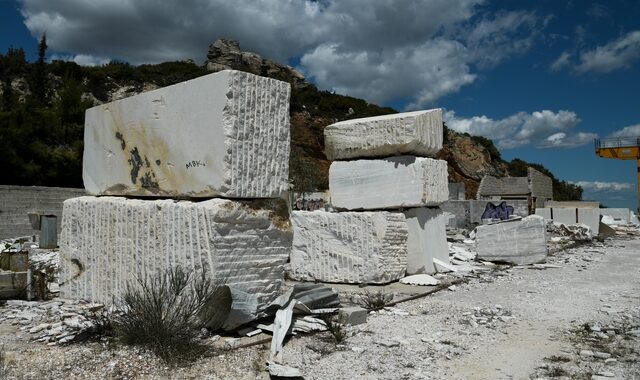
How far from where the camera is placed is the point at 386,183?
22.4ft

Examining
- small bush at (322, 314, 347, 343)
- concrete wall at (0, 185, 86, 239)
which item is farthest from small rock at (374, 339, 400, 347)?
concrete wall at (0, 185, 86, 239)

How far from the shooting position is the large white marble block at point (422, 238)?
6910mm

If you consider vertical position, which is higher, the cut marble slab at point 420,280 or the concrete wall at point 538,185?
the concrete wall at point 538,185

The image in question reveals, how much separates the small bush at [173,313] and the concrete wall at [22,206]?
32.8 ft

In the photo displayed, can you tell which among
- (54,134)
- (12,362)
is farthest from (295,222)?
(54,134)

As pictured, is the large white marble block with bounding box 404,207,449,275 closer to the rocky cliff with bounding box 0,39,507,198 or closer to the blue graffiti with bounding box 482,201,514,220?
the blue graffiti with bounding box 482,201,514,220

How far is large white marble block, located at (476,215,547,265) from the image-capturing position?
8688 millimetres

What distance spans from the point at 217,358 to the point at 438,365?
4.94ft

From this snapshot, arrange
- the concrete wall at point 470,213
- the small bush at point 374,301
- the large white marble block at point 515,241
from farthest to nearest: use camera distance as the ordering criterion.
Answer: the concrete wall at point 470,213 < the large white marble block at point 515,241 < the small bush at point 374,301

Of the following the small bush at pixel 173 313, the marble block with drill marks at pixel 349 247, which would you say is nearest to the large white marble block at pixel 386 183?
the marble block with drill marks at pixel 349 247

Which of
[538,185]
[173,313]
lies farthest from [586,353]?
[538,185]

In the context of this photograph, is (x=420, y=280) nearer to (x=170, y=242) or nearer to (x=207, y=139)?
(x=170, y=242)

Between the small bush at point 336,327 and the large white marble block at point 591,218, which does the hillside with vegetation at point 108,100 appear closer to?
the large white marble block at point 591,218

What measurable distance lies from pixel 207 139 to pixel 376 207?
350 centimetres
